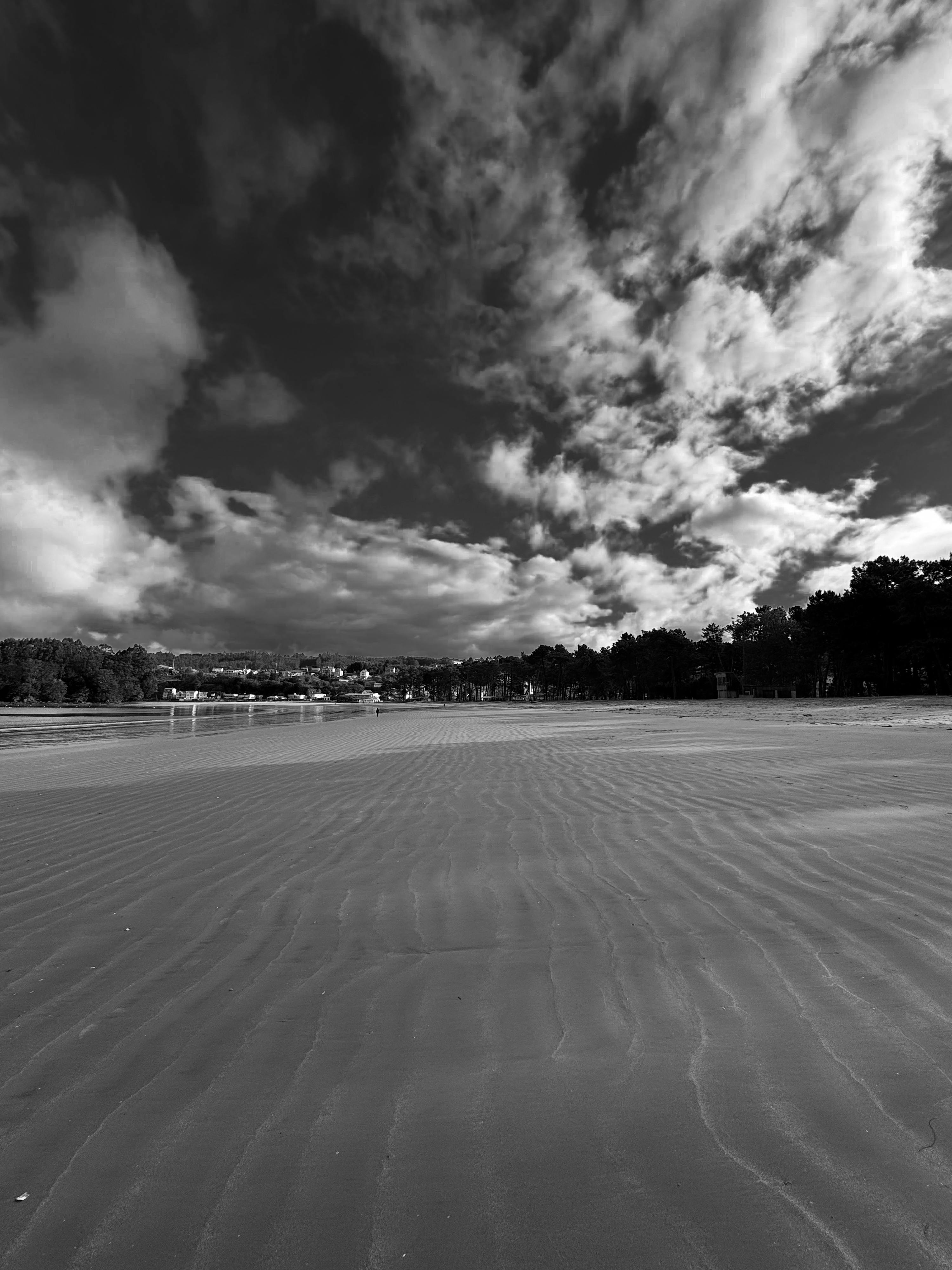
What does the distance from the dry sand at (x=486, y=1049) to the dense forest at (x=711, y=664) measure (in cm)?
5430

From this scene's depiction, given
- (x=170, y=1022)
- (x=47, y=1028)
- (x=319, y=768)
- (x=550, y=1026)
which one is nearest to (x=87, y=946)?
(x=47, y=1028)

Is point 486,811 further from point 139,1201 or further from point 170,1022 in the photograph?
point 139,1201

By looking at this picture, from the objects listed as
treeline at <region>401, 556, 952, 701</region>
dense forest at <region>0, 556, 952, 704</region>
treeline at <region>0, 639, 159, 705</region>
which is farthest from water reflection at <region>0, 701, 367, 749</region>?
treeline at <region>401, 556, 952, 701</region>

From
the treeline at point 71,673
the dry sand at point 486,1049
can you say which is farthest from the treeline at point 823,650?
the treeline at point 71,673

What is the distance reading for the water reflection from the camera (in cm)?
3281

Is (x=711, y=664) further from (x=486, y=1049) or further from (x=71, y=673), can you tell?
(x=71, y=673)

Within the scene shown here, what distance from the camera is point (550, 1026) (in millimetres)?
3086

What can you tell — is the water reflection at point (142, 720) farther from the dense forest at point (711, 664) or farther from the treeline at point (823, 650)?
the treeline at point (823, 650)

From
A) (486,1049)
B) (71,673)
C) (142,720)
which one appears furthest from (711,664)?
(71,673)

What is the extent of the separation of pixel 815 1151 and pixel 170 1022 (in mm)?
2754

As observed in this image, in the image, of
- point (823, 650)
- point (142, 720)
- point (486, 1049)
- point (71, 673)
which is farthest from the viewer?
point (71, 673)

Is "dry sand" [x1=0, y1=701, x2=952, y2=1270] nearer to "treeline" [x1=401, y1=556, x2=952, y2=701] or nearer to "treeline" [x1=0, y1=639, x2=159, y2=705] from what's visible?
"treeline" [x1=401, y1=556, x2=952, y2=701]

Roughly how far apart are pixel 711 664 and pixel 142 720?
68835mm

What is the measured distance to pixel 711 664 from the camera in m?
90.8
